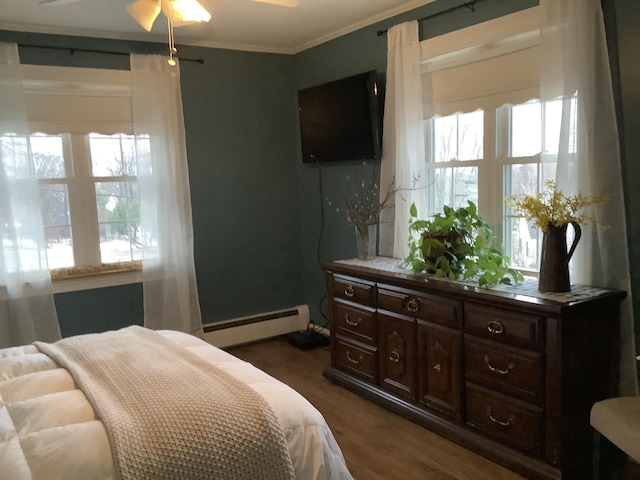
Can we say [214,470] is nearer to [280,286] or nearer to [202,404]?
[202,404]

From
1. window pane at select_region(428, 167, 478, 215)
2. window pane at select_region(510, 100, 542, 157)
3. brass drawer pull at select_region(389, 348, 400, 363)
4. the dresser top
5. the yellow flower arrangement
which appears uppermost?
window pane at select_region(510, 100, 542, 157)

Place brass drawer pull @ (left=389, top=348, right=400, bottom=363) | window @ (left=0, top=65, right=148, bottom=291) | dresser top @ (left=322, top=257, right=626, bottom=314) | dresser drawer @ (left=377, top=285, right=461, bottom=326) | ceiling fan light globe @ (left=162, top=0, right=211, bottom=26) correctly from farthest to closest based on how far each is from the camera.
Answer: window @ (left=0, top=65, right=148, bottom=291)
brass drawer pull @ (left=389, top=348, right=400, bottom=363)
dresser drawer @ (left=377, top=285, right=461, bottom=326)
dresser top @ (left=322, top=257, right=626, bottom=314)
ceiling fan light globe @ (left=162, top=0, right=211, bottom=26)

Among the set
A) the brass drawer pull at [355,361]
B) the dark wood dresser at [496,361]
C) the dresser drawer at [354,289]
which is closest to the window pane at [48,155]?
the dresser drawer at [354,289]

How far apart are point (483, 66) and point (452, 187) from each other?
77 cm

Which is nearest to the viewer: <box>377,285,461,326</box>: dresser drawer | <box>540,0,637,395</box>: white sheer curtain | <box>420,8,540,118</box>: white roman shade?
<box>540,0,637,395</box>: white sheer curtain

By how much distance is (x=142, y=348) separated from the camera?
228 centimetres

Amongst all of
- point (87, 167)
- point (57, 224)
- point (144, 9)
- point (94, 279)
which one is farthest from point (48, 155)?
point (144, 9)

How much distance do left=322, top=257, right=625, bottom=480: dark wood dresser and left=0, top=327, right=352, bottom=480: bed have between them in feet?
3.60

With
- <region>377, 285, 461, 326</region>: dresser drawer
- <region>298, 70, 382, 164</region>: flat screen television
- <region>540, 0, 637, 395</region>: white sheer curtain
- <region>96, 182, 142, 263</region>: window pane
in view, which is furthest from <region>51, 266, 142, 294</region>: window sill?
<region>540, 0, 637, 395</region>: white sheer curtain

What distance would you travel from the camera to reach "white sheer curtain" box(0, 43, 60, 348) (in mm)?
3590

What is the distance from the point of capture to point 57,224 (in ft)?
13.0

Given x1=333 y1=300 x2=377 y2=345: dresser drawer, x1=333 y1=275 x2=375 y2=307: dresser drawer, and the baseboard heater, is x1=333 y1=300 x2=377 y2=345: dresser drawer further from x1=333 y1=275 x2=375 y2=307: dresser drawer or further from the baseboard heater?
the baseboard heater

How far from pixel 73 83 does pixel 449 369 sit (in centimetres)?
315

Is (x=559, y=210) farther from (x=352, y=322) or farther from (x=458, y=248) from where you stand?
(x=352, y=322)
